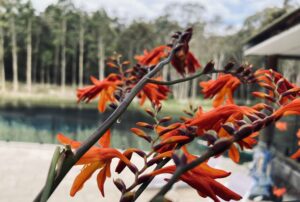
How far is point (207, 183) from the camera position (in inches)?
11.3

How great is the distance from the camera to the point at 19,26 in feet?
96.4

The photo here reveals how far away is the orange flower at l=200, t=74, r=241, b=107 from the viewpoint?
0.52 m

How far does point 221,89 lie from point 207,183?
0.25m

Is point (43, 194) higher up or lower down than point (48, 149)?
higher up

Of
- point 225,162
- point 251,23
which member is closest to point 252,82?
point 225,162

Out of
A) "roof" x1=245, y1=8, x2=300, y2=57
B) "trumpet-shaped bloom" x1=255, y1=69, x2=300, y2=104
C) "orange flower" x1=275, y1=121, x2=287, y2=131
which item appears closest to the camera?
"trumpet-shaped bloom" x1=255, y1=69, x2=300, y2=104

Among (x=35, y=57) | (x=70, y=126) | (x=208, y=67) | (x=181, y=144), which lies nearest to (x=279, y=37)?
(x=208, y=67)

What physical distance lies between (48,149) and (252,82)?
6.63 meters

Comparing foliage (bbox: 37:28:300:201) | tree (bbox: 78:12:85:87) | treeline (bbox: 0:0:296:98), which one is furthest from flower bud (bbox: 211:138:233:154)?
tree (bbox: 78:12:85:87)

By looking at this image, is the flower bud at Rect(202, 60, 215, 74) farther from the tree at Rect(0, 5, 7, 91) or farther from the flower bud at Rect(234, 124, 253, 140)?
the tree at Rect(0, 5, 7, 91)

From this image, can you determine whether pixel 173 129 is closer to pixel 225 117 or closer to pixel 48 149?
pixel 225 117

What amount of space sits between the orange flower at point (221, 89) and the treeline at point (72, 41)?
26561 millimetres

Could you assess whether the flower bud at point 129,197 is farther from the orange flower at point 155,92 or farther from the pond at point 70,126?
the orange flower at point 155,92

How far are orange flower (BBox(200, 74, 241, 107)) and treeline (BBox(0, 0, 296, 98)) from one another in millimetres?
26561
